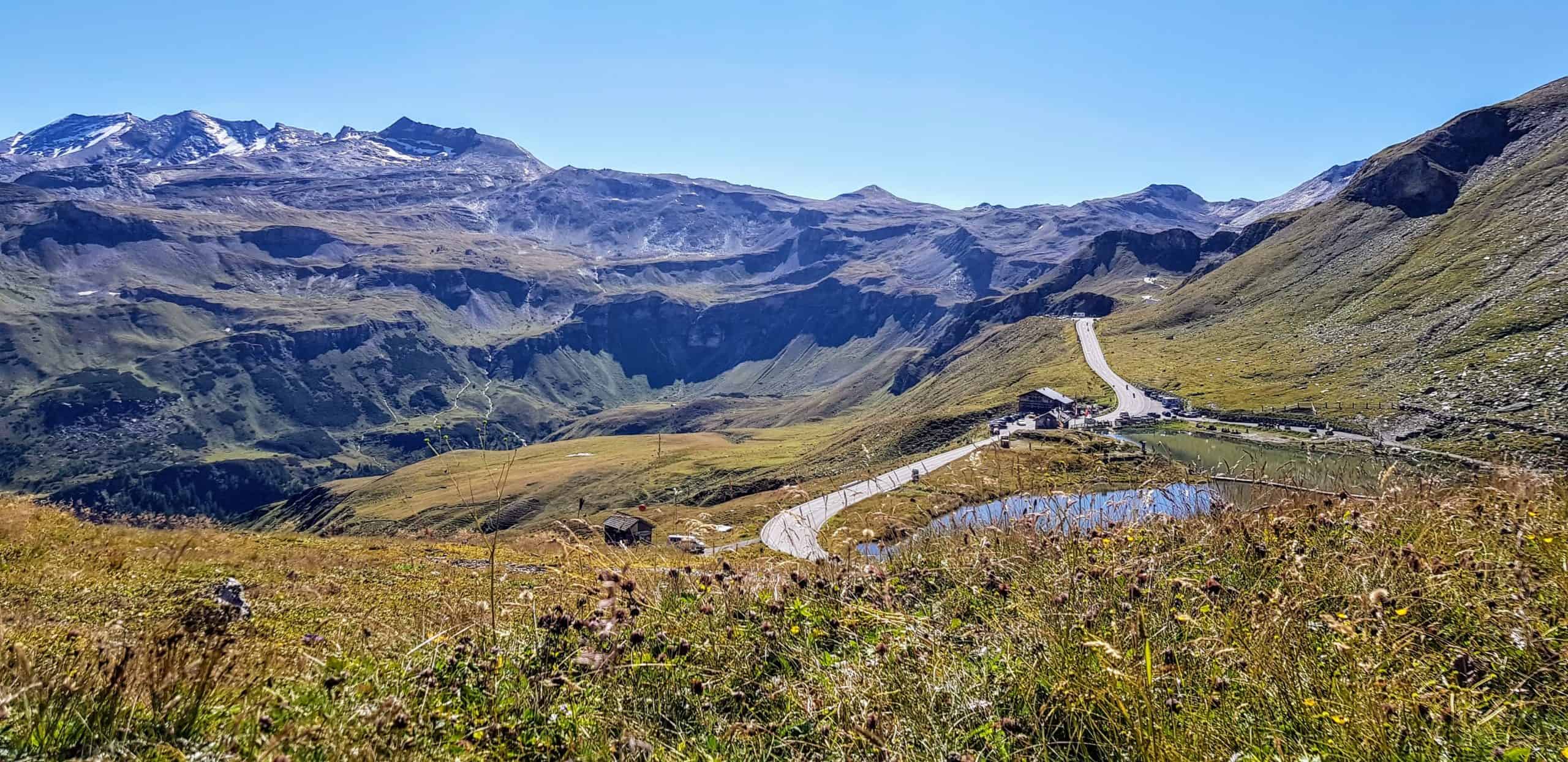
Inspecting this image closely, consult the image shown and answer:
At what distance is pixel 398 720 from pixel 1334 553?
274 inches

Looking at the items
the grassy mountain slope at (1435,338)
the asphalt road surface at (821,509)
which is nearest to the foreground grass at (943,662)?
the asphalt road surface at (821,509)

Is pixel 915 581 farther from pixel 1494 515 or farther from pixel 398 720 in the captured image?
pixel 1494 515

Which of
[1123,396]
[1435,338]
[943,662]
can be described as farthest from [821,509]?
[1435,338]

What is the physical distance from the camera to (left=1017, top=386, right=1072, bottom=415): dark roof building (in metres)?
134

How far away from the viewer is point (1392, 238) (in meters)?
199

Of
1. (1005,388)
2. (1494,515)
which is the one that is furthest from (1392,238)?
(1494,515)

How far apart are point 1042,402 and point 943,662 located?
139836 millimetres

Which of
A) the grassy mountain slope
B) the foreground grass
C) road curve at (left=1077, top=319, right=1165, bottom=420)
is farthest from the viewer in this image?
road curve at (left=1077, top=319, right=1165, bottom=420)

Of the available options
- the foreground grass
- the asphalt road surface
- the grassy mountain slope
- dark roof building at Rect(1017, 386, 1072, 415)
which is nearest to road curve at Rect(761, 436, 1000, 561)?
the asphalt road surface

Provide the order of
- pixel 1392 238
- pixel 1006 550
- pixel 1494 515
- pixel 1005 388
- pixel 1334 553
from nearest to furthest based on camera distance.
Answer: pixel 1334 553 → pixel 1494 515 → pixel 1006 550 → pixel 1005 388 → pixel 1392 238

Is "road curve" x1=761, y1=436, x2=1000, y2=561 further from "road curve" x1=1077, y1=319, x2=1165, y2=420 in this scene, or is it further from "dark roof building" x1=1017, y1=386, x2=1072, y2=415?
"road curve" x1=1077, y1=319, x2=1165, y2=420

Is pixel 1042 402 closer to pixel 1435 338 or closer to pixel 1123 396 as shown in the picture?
pixel 1123 396

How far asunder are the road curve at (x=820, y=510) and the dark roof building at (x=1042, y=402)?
34.3 meters

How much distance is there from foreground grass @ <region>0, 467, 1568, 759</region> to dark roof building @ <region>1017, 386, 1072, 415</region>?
131 m
